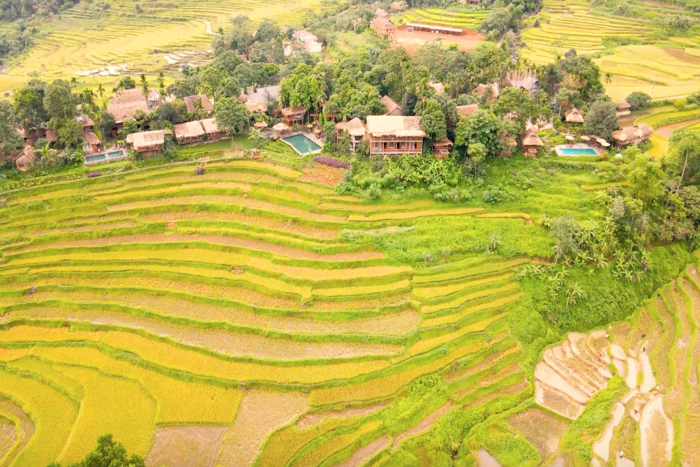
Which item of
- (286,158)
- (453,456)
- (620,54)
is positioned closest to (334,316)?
(453,456)

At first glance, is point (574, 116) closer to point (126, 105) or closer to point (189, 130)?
point (189, 130)

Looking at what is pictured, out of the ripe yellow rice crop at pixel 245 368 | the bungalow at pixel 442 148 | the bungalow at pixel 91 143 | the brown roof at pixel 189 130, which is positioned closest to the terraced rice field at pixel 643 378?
the ripe yellow rice crop at pixel 245 368

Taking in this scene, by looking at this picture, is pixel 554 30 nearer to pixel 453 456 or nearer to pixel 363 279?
pixel 363 279

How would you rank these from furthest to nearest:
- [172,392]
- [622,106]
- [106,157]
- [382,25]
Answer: [382,25] < [622,106] < [106,157] < [172,392]

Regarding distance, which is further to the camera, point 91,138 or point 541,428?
point 91,138

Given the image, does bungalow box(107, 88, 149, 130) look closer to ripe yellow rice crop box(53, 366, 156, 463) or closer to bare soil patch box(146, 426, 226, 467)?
ripe yellow rice crop box(53, 366, 156, 463)

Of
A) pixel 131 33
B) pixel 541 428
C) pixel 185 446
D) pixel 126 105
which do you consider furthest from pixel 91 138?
pixel 131 33

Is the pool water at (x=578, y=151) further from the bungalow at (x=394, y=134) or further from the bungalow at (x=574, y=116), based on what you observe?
the bungalow at (x=394, y=134)

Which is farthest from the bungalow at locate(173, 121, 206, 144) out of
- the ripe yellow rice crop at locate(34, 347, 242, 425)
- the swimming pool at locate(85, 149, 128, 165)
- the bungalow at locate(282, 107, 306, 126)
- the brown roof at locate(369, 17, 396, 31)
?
the brown roof at locate(369, 17, 396, 31)
